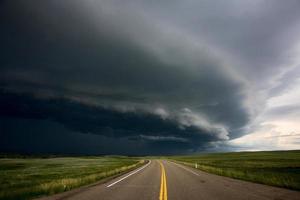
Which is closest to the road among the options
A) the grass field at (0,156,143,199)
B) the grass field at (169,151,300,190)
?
the grass field at (0,156,143,199)

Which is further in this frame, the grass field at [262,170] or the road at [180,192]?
the grass field at [262,170]

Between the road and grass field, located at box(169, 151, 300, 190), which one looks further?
grass field, located at box(169, 151, 300, 190)

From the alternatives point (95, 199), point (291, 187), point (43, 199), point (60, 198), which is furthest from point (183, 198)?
point (291, 187)

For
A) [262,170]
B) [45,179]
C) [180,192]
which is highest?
[262,170]

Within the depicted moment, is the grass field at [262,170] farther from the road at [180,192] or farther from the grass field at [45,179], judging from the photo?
the grass field at [45,179]

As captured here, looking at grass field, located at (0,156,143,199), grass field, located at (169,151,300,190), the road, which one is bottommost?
grass field, located at (0,156,143,199)

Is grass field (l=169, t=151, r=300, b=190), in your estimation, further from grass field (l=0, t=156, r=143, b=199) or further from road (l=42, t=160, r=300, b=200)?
grass field (l=0, t=156, r=143, b=199)

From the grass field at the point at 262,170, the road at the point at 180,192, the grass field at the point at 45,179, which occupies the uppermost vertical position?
the grass field at the point at 262,170

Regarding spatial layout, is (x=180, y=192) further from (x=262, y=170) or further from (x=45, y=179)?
(x=262, y=170)

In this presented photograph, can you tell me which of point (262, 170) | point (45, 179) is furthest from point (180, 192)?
point (262, 170)

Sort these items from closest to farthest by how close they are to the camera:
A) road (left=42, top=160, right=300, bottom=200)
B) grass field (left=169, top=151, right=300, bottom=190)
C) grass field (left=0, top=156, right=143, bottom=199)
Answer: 1. road (left=42, top=160, right=300, bottom=200)
2. grass field (left=0, top=156, right=143, bottom=199)
3. grass field (left=169, top=151, right=300, bottom=190)

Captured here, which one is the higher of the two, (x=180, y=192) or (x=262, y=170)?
(x=262, y=170)

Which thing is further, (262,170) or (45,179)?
(262,170)

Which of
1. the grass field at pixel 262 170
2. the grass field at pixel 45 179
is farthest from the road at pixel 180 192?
the grass field at pixel 262 170
